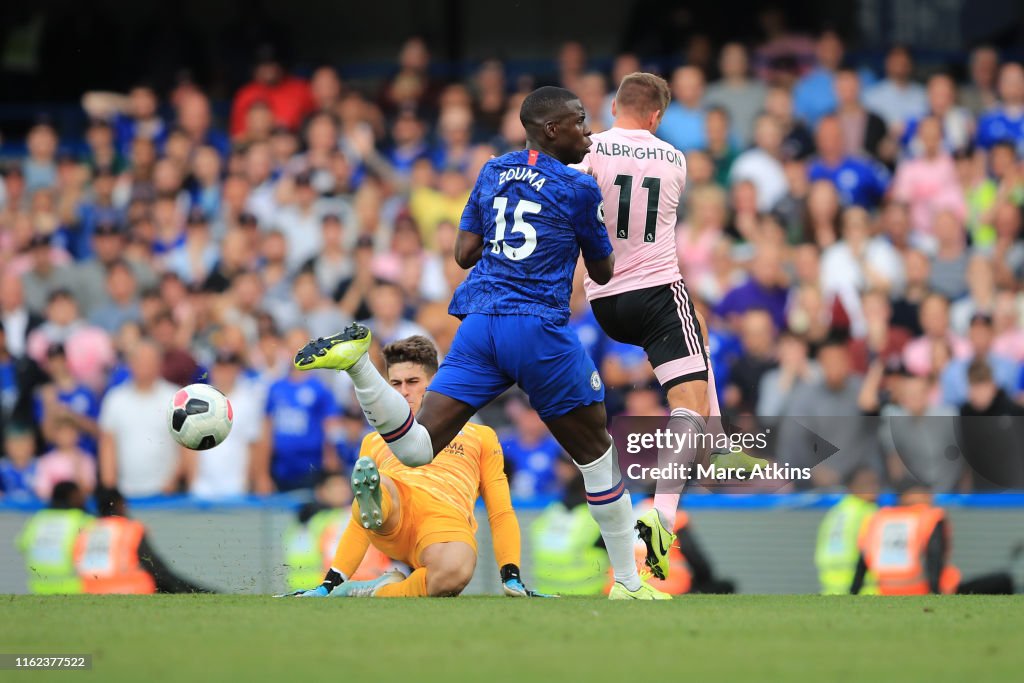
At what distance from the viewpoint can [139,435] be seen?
40.0 feet

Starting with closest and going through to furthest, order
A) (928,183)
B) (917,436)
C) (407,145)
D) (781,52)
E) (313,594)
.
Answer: (313,594)
(917,436)
(928,183)
(407,145)
(781,52)

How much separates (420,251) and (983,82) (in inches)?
221

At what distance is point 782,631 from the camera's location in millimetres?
6363

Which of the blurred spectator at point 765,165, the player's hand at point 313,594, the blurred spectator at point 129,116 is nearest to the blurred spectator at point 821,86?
the blurred spectator at point 765,165

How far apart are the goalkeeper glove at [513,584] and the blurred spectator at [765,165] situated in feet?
21.7

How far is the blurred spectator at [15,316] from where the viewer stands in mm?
14289

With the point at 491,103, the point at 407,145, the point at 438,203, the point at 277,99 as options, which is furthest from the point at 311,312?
the point at 277,99

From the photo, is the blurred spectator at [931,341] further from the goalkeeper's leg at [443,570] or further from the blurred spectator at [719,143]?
the goalkeeper's leg at [443,570]

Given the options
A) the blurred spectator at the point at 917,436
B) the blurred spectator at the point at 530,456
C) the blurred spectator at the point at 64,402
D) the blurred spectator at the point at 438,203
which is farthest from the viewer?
the blurred spectator at the point at 438,203

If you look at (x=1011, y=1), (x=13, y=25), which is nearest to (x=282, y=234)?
(x=13, y=25)

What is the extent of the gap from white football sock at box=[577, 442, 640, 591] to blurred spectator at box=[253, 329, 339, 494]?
4127 mm

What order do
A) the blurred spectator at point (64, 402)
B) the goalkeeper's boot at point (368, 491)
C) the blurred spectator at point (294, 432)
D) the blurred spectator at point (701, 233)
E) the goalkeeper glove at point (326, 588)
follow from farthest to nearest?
the blurred spectator at point (701, 233), the blurred spectator at point (64, 402), the blurred spectator at point (294, 432), the goalkeeper glove at point (326, 588), the goalkeeper's boot at point (368, 491)

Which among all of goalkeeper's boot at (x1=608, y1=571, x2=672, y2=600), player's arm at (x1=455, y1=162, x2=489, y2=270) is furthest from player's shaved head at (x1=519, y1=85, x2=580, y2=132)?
goalkeeper's boot at (x1=608, y1=571, x2=672, y2=600)

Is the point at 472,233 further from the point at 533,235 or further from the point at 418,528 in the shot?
the point at 418,528
